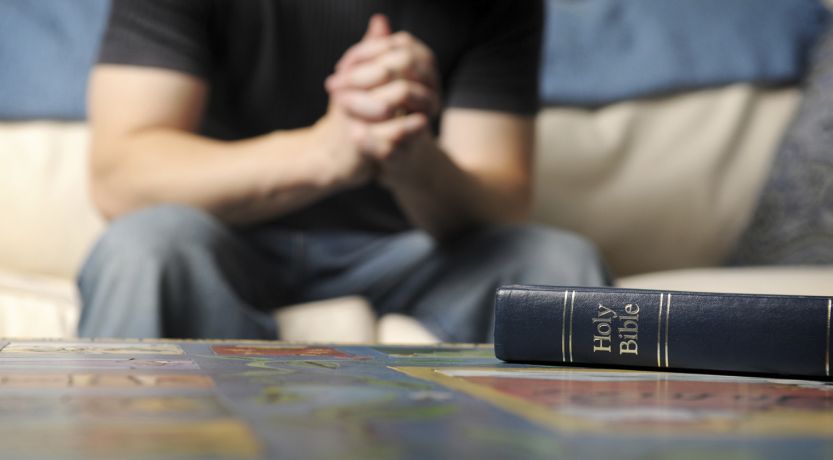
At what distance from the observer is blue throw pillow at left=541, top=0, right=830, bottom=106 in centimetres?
158

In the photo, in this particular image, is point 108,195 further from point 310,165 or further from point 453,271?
point 453,271

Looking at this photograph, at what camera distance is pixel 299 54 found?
50.5 inches

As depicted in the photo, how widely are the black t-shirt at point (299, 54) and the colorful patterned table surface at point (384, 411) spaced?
2.50 feet

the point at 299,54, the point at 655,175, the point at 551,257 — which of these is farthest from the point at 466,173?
the point at 655,175

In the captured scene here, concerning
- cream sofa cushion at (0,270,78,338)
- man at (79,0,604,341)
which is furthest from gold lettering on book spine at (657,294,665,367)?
cream sofa cushion at (0,270,78,338)

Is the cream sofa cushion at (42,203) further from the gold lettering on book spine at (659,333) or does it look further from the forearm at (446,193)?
the gold lettering on book spine at (659,333)

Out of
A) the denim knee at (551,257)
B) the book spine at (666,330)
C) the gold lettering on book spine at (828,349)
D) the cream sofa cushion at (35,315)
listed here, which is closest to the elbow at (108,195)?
the cream sofa cushion at (35,315)

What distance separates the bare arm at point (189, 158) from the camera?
1090mm

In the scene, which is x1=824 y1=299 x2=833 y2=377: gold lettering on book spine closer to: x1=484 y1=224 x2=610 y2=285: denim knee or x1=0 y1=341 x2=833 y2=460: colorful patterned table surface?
x1=0 y1=341 x2=833 y2=460: colorful patterned table surface

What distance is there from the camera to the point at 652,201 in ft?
5.20

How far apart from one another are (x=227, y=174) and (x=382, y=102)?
0.21 metres

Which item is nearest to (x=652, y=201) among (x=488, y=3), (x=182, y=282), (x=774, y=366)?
(x=488, y=3)

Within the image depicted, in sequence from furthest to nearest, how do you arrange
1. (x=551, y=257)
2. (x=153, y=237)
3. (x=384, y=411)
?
(x=551, y=257) → (x=153, y=237) → (x=384, y=411)

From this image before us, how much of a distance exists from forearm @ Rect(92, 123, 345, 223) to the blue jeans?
0.05 m
